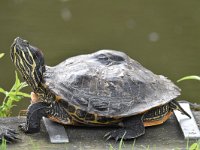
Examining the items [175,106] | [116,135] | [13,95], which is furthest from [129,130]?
[13,95]

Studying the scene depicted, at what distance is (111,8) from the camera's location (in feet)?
35.1

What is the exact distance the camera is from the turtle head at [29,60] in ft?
13.9

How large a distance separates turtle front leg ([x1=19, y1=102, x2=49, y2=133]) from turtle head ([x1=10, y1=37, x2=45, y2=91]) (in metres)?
0.15

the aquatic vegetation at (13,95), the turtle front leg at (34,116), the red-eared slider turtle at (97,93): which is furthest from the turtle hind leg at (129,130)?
the aquatic vegetation at (13,95)

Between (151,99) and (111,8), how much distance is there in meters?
6.59

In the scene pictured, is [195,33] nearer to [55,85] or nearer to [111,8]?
[111,8]

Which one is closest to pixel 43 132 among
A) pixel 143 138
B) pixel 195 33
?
pixel 143 138

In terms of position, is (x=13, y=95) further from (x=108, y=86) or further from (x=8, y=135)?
(x=108, y=86)

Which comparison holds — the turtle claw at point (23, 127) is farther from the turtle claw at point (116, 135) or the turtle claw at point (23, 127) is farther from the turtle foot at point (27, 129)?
the turtle claw at point (116, 135)

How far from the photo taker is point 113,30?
A: 369 inches

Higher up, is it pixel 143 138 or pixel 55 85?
pixel 55 85

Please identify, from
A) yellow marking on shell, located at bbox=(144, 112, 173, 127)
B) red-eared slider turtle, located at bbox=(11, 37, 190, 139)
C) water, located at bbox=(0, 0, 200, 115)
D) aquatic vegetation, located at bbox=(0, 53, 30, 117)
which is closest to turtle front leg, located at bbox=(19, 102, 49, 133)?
red-eared slider turtle, located at bbox=(11, 37, 190, 139)

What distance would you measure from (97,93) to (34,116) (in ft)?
1.28

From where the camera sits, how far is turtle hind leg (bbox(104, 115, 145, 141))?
13.5ft
